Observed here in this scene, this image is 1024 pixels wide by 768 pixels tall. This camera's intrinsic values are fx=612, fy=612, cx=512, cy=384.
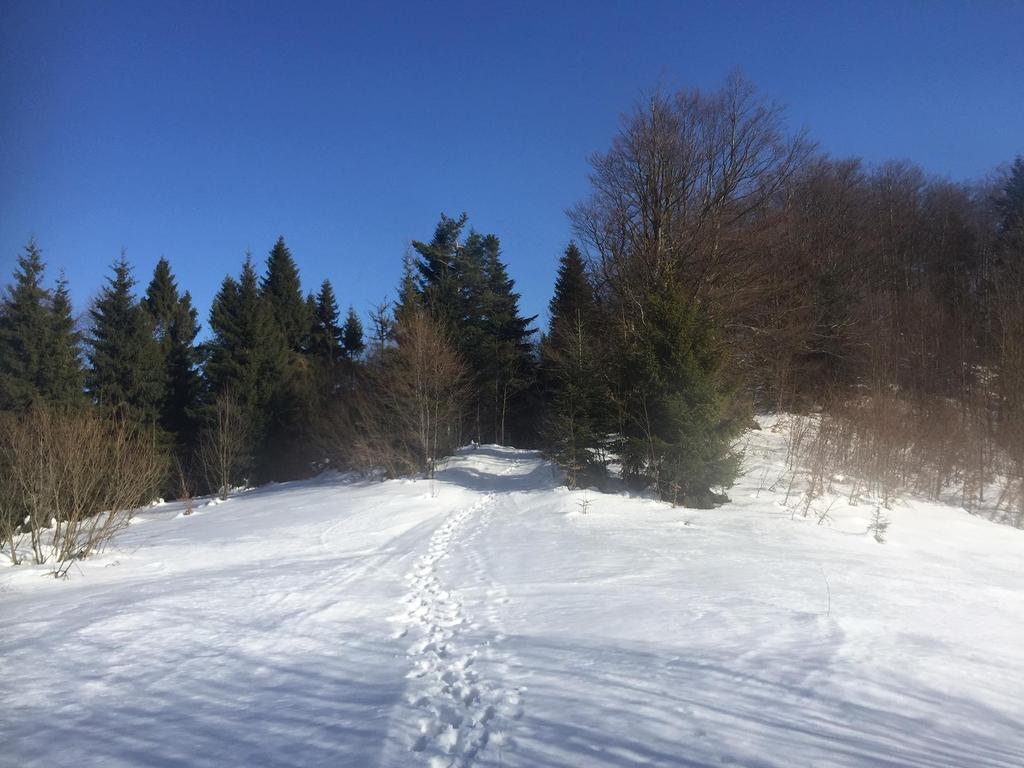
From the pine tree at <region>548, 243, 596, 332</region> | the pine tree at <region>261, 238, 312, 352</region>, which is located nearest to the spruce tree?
the pine tree at <region>548, 243, 596, 332</region>

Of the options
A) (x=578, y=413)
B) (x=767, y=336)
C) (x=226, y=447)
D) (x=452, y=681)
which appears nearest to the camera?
(x=452, y=681)

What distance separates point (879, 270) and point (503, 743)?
116 ft

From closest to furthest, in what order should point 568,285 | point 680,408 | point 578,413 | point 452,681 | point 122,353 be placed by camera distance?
point 452,681 → point 680,408 → point 578,413 → point 122,353 → point 568,285

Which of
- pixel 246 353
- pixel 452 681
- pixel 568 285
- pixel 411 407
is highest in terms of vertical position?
pixel 568 285

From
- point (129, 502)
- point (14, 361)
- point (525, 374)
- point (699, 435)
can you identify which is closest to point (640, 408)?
point (699, 435)

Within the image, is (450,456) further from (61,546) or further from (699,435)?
(61,546)

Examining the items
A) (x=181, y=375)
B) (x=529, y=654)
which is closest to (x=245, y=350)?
(x=181, y=375)

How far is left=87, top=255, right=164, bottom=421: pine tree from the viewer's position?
33375mm

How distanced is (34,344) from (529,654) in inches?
1268

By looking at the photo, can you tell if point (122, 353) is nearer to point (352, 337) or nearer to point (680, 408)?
point (352, 337)

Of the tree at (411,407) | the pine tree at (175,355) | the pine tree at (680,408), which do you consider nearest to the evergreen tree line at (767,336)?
the pine tree at (680,408)

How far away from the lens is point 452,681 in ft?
16.8

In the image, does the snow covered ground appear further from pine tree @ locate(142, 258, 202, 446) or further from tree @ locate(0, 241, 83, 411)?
pine tree @ locate(142, 258, 202, 446)

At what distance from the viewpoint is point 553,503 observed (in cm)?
1584
